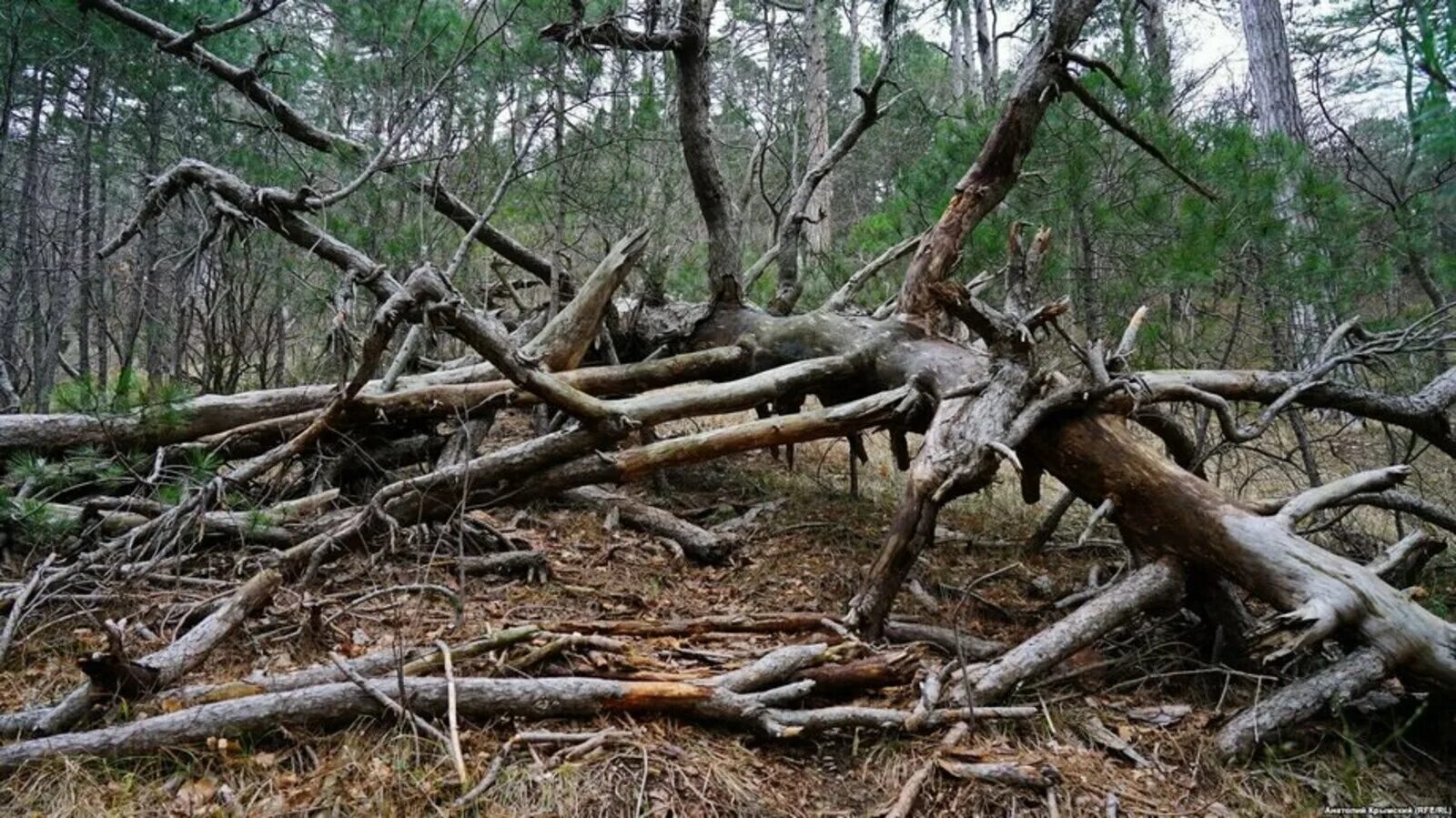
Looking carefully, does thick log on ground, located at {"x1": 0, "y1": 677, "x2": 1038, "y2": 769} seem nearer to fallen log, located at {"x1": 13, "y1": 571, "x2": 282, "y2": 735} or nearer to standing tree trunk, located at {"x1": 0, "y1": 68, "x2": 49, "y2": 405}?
fallen log, located at {"x1": 13, "y1": 571, "x2": 282, "y2": 735}

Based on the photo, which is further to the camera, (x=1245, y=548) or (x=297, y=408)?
(x=297, y=408)

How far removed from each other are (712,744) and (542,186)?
19.4ft

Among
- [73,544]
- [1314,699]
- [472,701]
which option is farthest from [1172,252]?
[73,544]

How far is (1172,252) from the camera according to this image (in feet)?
16.0

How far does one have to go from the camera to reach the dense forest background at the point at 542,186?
5.03 meters

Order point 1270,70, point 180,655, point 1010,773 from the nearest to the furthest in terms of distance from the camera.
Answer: point 1010,773 < point 180,655 < point 1270,70

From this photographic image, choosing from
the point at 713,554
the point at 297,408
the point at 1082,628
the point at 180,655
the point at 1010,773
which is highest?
the point at 297,408

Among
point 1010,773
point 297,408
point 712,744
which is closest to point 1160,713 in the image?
point 1010,773

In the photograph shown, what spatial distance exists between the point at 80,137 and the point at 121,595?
22.6 ft

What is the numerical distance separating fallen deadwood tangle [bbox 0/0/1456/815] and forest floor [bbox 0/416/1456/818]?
0.07 ft

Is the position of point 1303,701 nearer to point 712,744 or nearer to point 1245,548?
point 1245,548

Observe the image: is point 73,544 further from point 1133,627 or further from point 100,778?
point 1133,627

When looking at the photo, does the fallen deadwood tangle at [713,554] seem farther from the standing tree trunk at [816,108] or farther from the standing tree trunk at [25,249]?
the standing tree trunk at [816,108]

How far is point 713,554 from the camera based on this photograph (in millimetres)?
4324
